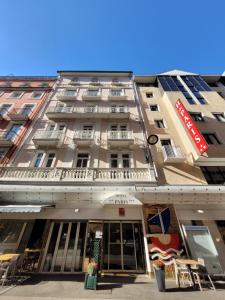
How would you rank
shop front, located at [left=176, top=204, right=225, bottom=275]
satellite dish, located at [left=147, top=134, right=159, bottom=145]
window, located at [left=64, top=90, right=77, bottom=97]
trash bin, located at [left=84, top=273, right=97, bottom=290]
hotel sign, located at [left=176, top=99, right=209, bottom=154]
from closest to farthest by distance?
1. trash bin, located at [left=84, top=273, right=97, bottom=290]
2. shop front, located at [left=176, top=204, right=225, bottom=275]
3. hotel sign, located at [left=176, top=99, right=209, bottom=154]
4. satellite dish, located at [left=147, top=134, right=159, bottom=145]
5. window, located at [left=64, top=90, right=77, bottom=97]

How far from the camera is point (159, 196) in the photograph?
10055 mm

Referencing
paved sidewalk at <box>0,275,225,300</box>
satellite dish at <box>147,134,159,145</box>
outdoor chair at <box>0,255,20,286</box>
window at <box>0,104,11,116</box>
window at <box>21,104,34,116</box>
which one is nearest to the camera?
paved sidewalk at <box>0,275,225,300</box>

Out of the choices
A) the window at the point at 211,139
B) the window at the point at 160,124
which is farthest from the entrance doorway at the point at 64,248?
the window at the point at 211,139

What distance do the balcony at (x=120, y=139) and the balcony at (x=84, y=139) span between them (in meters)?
1.52

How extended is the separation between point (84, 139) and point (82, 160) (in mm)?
1776

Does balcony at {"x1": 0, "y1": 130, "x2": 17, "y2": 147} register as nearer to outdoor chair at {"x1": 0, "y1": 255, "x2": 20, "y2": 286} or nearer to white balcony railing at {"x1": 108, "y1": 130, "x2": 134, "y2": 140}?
white balcony railing at {"x1": 108, "y1": 130, "x2": 134, "y2": 140}

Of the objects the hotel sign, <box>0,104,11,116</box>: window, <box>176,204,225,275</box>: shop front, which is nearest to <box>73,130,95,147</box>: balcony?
the hotel sign

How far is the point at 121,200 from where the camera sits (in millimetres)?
9258

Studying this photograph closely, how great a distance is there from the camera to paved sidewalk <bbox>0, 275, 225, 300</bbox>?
5.76 meters

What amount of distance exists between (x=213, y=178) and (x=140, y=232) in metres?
6.73

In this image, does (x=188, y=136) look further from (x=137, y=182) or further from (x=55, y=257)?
(x=55, y=257)

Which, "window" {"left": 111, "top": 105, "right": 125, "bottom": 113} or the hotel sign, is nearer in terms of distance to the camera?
the hotel sign

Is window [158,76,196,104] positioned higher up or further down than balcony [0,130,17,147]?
higher up

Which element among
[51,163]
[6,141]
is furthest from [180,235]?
[6,141]
